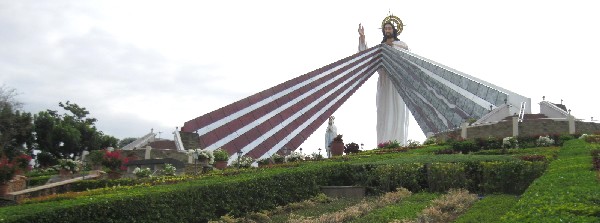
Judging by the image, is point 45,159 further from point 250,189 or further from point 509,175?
point 509,175

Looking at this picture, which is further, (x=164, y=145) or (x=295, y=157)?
(x=164, y=145)

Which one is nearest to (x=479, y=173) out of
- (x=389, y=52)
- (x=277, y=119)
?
(x=277, y=119)

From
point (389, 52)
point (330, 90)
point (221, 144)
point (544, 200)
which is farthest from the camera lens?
point (389, 52)

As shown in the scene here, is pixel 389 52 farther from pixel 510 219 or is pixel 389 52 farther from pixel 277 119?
pixel 510 219

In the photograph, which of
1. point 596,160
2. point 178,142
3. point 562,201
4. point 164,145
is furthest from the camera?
point 164,145

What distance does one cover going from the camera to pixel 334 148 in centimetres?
1956

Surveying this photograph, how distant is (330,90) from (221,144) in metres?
8.94

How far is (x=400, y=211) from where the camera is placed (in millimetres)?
7664

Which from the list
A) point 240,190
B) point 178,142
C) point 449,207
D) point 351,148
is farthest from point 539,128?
point 240,190

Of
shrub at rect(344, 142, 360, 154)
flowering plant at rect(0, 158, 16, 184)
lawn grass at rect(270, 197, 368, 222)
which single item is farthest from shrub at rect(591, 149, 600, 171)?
shrub at rect(344, 142, 360, 154)

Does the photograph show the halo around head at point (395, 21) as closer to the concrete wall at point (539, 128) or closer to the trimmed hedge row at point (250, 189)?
the concrete wall at point (539, 128)

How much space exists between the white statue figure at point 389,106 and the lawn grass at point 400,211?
2865 cm

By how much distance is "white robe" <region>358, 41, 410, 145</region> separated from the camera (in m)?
37.8

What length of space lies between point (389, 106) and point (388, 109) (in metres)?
0.21
